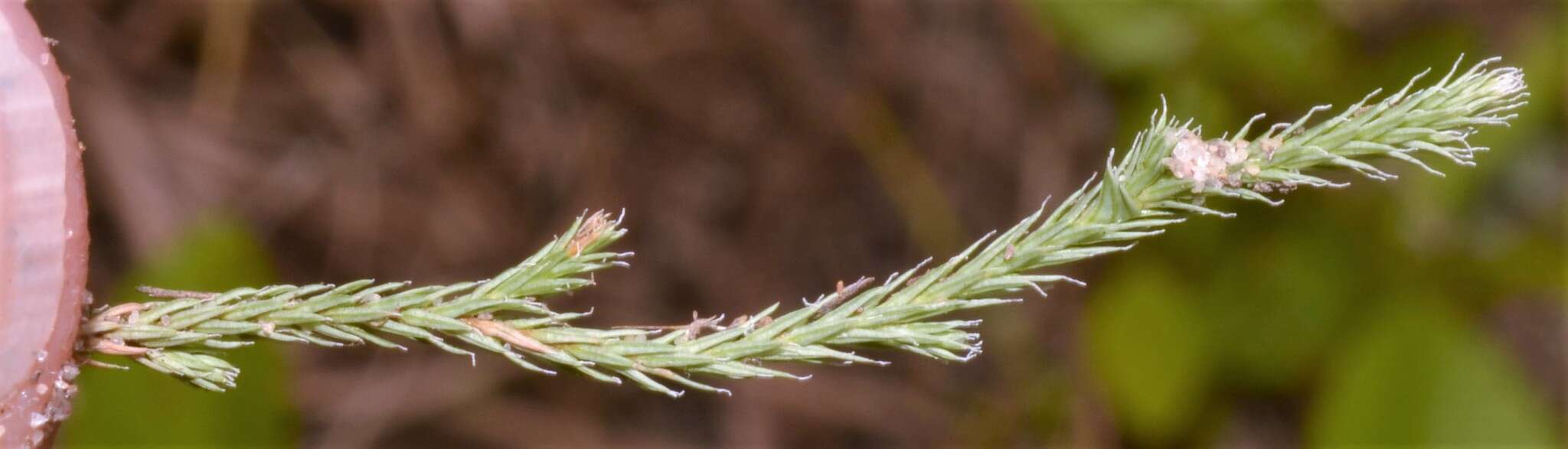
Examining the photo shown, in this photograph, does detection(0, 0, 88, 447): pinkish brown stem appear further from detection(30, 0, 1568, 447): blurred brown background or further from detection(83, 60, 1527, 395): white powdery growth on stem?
detection(30, 0, 1568, 447): blurred brown background

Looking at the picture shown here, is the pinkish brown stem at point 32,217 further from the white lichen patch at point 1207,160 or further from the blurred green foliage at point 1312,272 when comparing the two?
the blurred green foliage at point 1312,272

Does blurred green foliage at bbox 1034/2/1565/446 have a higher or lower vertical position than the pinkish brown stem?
higher

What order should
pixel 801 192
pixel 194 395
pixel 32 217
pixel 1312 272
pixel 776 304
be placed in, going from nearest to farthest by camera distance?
1. pixel 32 217
2. pixel 776 304
3. pixel 194 395
4. pixel 1312 272
5. pixel 801 192

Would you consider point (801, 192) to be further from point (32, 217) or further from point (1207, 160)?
point (32, 217)

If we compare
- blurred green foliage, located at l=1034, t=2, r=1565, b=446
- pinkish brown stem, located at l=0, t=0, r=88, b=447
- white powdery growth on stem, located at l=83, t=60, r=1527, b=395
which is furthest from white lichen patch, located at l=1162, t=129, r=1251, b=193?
blurred green foliage, located at l=1034, t=2, r=1565, b=446

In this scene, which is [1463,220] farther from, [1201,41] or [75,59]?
[75,59]

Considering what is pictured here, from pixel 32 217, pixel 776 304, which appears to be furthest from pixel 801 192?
pixel 32 217

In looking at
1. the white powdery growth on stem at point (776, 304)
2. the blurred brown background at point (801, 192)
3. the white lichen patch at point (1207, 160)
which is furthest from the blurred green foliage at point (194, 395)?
the white lichen patch at point (1207, 160)

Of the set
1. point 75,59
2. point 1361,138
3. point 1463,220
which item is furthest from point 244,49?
point 1463,220
